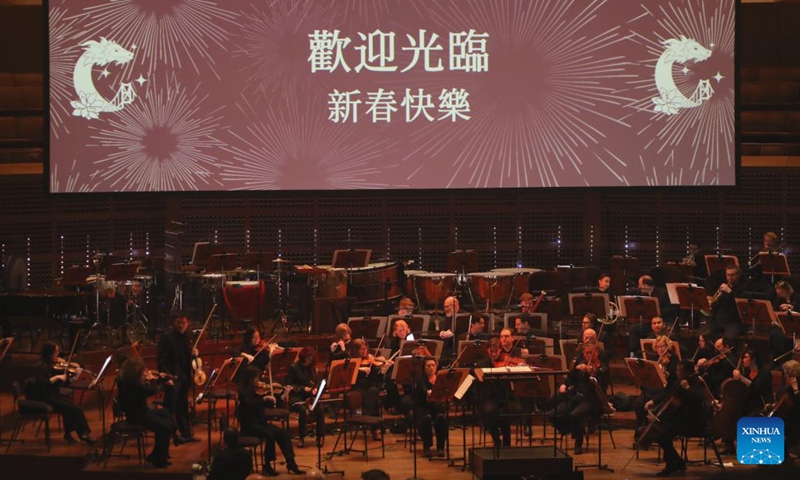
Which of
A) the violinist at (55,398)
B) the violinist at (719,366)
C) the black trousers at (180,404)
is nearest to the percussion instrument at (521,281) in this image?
the violinist at (719,366)

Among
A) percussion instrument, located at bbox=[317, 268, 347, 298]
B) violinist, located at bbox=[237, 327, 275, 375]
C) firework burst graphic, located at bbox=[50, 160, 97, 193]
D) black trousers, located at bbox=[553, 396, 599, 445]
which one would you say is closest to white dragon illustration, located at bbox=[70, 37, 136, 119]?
firework burst graphic, located at bbox=[50, 160, 97, 193]

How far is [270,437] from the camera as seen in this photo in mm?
11180

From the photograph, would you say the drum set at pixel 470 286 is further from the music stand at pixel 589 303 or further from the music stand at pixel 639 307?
the music stand at pixel 639 307

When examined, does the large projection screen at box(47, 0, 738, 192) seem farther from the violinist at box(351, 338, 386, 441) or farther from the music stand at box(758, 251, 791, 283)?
the violinist at box(351, 338, 386, 441)

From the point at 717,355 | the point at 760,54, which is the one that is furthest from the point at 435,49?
the point at 760,54

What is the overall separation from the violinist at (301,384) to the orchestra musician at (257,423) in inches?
44.3

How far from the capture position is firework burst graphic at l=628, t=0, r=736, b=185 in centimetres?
1395

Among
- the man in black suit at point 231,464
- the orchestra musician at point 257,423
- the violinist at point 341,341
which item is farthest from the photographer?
the violinist at point 341,341

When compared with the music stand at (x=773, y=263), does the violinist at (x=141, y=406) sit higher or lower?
lower

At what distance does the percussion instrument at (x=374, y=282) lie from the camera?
1540 centimetres

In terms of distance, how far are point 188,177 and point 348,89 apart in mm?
2299

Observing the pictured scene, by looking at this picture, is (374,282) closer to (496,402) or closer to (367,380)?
(367,380)

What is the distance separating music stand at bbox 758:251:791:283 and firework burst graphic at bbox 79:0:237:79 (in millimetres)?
7354

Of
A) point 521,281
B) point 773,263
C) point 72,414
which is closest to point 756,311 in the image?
point 773,263
